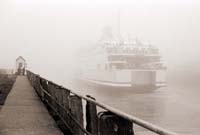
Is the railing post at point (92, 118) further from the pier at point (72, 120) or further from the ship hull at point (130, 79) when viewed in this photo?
the ship hull at point (130, 79)

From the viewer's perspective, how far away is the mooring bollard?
3943 mm

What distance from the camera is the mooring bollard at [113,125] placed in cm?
394

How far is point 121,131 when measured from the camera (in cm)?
399

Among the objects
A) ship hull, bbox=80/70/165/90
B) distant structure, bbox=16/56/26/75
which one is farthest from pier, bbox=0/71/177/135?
distant structure, bbox=16/56/26/75

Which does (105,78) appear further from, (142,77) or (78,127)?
(78,127)

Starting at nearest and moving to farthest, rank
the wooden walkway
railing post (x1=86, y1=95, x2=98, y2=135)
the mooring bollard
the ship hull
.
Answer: the mooring bollard → railing post (x1=86, y1=95, x2=98, y2=135) → the wooden walkway → the ship hull

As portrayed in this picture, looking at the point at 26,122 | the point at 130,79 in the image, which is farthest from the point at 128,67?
the point at 26,122

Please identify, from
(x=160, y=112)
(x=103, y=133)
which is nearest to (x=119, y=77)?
(x=160, y=112)

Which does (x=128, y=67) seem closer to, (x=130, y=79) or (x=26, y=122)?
(x=130, y=79)

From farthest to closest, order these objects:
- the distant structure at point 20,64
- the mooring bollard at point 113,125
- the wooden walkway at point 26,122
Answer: the distant structure at point 20,64
the wooden walkway at point 26,122
the mooring bollard at point 113,125

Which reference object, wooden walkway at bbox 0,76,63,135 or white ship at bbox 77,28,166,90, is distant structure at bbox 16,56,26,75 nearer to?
white ship at bbox 77,28,166,90

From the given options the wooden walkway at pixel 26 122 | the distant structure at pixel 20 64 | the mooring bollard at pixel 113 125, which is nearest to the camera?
the mooring bollard at pixel 113 125

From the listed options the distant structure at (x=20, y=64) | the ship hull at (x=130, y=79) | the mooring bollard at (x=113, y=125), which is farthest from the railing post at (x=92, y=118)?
the distant structure at (x=20, y=64)

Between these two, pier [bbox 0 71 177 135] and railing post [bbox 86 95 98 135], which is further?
railing post [bbox 86 95 98 135]
